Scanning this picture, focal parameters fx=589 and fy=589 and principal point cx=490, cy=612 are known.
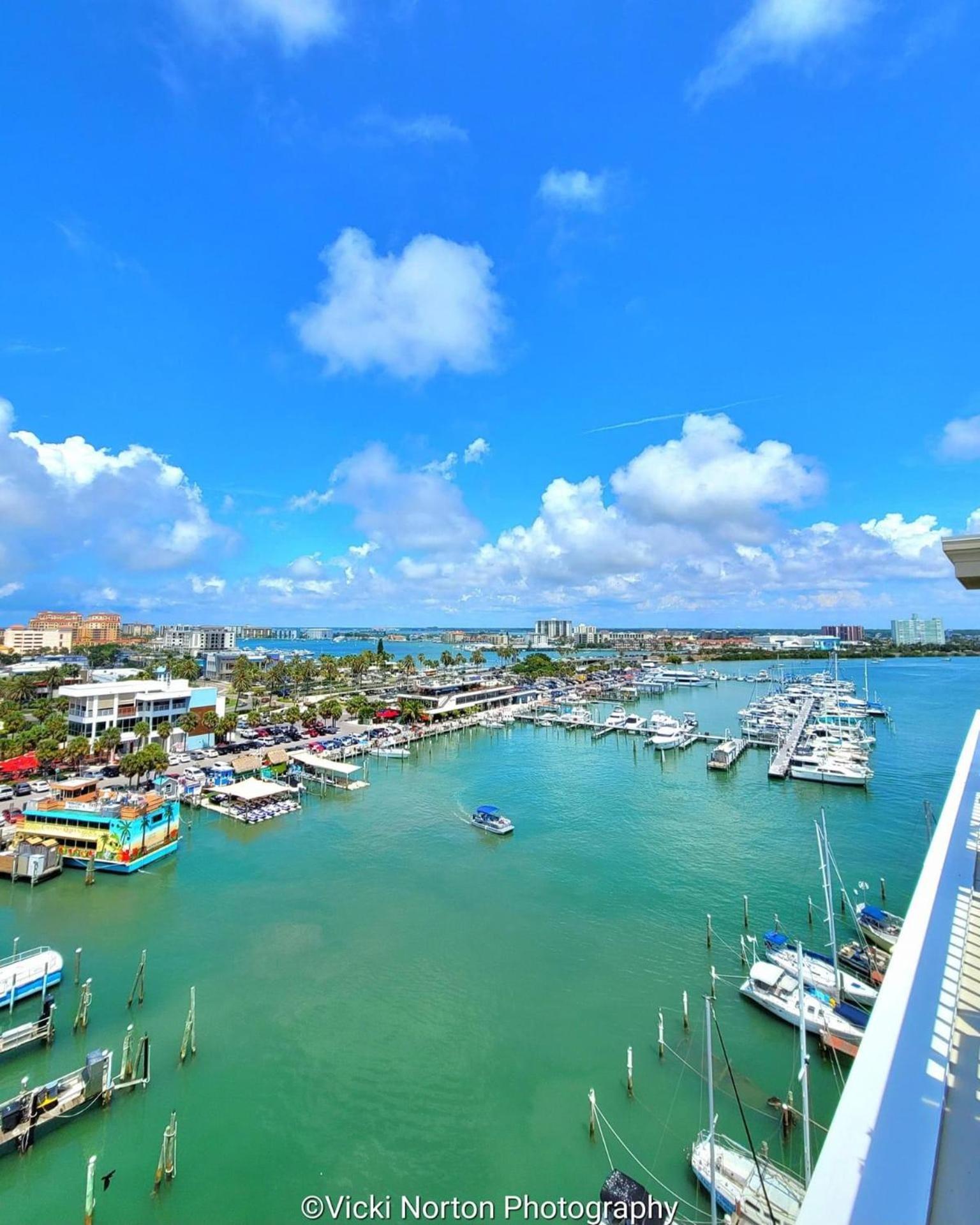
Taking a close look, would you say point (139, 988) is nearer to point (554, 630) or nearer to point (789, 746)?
point (789, 746)

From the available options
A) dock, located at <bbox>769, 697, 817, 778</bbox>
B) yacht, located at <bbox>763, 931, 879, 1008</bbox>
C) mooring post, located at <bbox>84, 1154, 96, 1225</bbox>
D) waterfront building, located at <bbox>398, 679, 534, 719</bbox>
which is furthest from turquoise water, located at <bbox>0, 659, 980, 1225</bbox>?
waterfront building, located at <bbox>398, 679, 534, 719</bbox>

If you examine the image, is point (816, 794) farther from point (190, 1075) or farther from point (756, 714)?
point (190, 1075)

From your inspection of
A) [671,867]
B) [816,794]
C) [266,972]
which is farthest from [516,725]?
[266,972]

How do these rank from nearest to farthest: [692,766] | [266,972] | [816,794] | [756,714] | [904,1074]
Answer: [904,1074]
[266,972]
[816,794]
[692,766]
[756,714]

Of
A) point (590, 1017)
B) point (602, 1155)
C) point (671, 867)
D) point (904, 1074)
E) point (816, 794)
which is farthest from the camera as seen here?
point (816, 794)

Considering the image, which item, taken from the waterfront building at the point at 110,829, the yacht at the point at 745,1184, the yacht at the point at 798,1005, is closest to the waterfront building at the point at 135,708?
the waterfront building at the point at 110,829

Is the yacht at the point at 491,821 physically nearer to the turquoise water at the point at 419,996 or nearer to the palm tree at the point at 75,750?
the turquoise water at the point at 419,996

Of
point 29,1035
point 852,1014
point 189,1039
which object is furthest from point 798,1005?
point 29,1035

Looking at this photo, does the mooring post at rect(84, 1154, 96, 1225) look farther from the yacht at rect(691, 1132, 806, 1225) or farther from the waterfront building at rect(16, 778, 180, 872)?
the waterfront building at rect(16, 778, 180, 872)
